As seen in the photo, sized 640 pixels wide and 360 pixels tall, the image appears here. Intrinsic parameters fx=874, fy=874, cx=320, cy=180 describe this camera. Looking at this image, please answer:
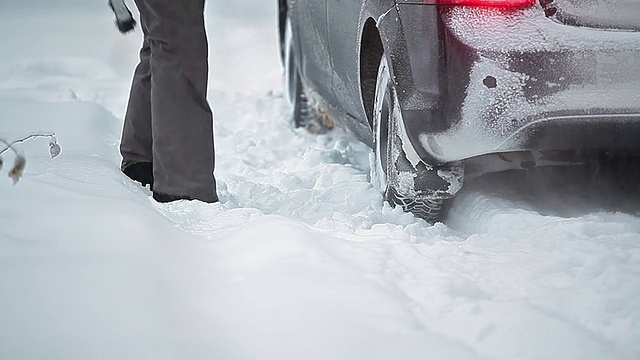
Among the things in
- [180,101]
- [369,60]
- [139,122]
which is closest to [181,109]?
[180,101]

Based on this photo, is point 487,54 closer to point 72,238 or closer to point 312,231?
point 312,231

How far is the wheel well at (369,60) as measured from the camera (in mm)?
3080

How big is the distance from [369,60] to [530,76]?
2.84ft

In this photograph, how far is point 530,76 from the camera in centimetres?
239

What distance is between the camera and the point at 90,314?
6.03ft

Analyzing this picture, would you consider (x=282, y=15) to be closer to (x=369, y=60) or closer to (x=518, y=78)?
(x=369, y=60)

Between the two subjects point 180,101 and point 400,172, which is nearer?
point 400,172

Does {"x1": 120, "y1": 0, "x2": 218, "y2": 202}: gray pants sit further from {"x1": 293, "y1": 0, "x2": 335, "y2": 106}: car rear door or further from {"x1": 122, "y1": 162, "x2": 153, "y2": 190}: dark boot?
{"x1": 293, "y1": 0, "x2": 335, "y2": 106}: car rear door

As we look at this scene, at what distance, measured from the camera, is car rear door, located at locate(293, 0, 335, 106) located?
12.4 ft

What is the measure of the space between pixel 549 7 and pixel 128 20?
4.85ft

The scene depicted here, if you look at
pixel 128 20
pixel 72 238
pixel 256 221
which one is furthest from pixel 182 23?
pixel 72 238

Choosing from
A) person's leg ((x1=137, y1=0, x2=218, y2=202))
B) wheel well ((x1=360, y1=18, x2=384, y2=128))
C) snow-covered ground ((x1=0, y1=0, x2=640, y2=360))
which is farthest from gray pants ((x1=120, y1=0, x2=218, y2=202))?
wheel well ((x1=360, y1=18, x2=384, y2=128))

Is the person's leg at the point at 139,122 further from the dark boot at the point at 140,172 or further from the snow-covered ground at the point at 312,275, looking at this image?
the snow-covered ground at the point at 312,275

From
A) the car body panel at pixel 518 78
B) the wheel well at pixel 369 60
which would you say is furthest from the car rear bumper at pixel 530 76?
the wheel well at pixel 369 60
